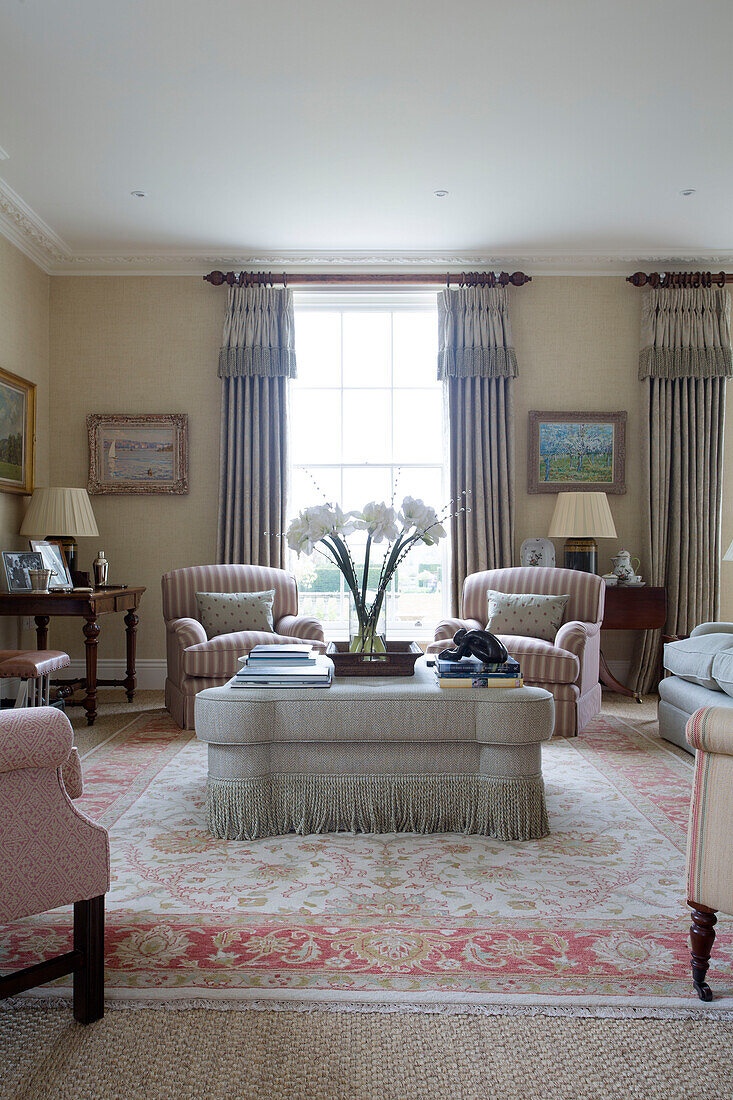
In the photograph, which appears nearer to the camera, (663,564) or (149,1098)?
(149,1098)

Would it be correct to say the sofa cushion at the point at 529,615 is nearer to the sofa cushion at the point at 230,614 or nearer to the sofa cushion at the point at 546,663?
the sofa cushion at the point at 546,663

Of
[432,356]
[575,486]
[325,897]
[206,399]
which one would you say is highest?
[432,356]

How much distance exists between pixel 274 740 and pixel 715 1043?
1.69 meters

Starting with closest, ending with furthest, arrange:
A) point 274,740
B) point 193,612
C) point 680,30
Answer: point 274,740 < point 680,30 < point 193,612

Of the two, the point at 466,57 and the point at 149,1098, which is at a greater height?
the point at 466,57

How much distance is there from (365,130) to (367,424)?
2.47 m

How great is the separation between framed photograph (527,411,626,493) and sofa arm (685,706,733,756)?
4430 millimetres

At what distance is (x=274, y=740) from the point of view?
9.61ft

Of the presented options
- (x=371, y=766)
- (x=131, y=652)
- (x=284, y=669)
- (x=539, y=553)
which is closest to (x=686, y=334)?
(x=539, y=553)

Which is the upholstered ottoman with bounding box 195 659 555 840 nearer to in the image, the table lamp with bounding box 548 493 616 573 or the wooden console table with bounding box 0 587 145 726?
the wooden console table with bounding box 0 587 145 726

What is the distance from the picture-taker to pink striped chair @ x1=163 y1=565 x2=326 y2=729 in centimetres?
470

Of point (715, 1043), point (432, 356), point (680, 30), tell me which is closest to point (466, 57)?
point (680, 30)

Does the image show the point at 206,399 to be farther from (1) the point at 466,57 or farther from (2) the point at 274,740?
(2) the point at 274,740

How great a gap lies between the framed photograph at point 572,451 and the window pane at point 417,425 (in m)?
0.76
